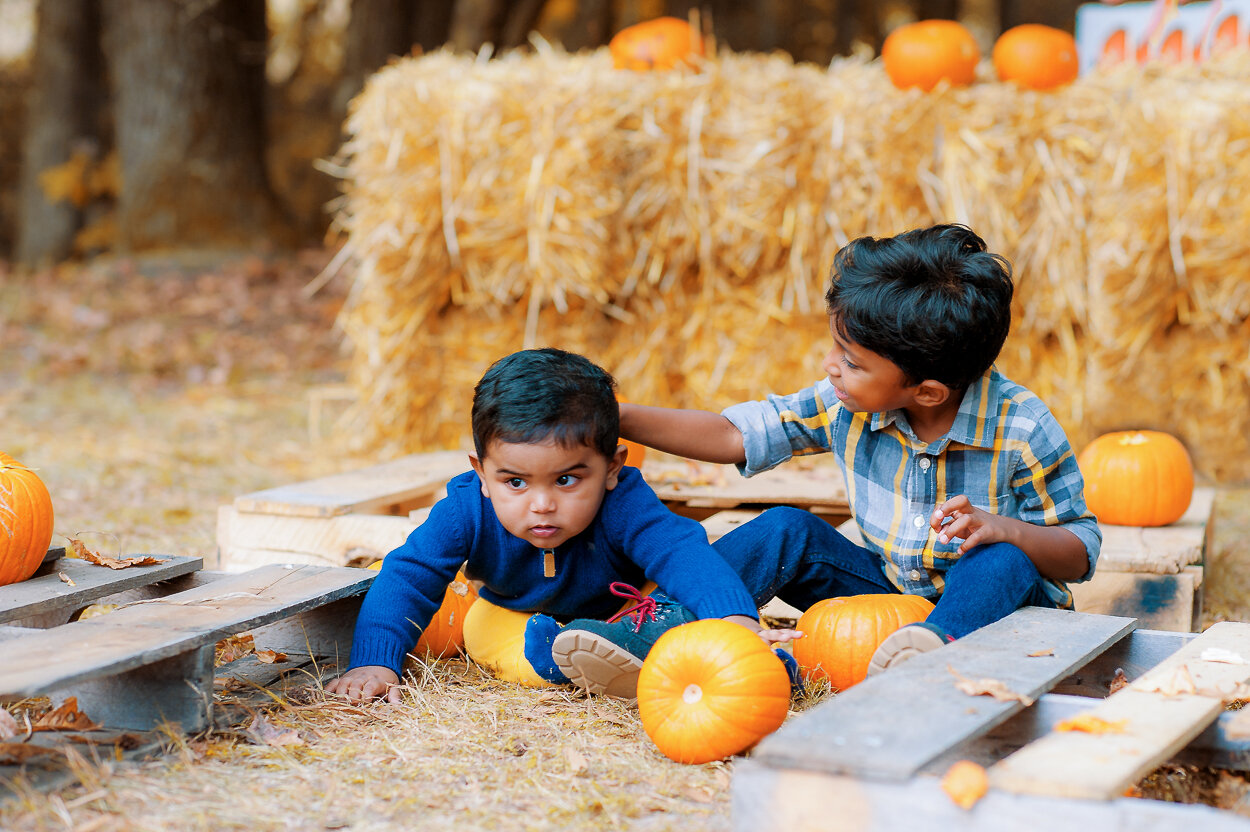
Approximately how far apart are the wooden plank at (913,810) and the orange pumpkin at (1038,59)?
4045 mm

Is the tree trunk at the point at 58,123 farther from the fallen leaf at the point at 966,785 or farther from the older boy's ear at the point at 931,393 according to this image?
the fallen leaf at the point at 966,785

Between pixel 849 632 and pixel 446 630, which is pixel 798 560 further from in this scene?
pixel 446 630

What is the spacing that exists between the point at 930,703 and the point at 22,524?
1.79 m

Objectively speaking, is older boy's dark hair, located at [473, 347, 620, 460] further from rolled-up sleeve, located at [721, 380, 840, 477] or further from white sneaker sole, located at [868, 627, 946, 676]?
white sneaker sole, located at [868, 627, 946, 676]

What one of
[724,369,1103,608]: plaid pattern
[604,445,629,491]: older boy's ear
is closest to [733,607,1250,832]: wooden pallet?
[724,369,1103,608]: plaid pattern

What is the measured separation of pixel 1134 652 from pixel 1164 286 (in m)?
2.82

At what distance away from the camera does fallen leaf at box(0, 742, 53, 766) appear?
1.89 meters

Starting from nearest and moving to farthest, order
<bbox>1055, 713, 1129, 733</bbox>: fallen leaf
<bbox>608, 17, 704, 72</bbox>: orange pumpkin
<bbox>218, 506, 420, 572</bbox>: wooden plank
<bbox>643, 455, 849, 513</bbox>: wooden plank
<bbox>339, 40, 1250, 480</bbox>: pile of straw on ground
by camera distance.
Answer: <bbox>1055, 713, 1129, 733</bbox>: fallen leaf, <bbox>218, 506, 420, 572</bbox>: wooden plank, <bbox>643, 455, 849, 513</bbox>: wooden plank, <bbox>339, 40, 1250, 480</bbox>: pile of straw on ground, <bbox>608, 17, 704, 72</bbox>: orange pumpkin

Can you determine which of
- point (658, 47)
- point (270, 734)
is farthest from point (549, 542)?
point (658, 47)

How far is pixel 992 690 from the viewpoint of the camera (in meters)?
1.83

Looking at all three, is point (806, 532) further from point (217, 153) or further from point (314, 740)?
point (217, 153)

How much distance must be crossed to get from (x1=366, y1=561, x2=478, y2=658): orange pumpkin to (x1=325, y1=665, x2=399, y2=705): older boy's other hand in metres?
0.28

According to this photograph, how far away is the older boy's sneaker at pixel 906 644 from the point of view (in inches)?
85.1

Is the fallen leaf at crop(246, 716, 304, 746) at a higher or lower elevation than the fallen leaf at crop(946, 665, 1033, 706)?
lower
